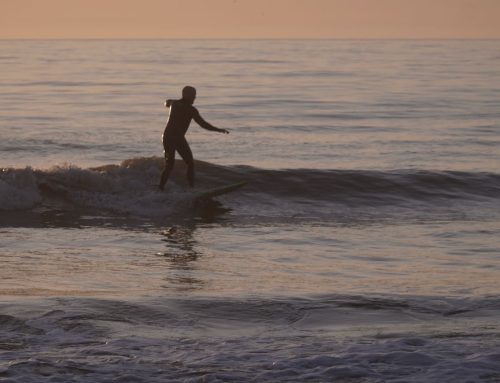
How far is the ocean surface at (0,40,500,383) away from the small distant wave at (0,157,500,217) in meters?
0.05

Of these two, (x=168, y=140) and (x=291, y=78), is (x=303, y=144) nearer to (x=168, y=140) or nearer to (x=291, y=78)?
(x=168, y=140)

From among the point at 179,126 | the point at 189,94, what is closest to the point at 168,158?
the point at 179,126

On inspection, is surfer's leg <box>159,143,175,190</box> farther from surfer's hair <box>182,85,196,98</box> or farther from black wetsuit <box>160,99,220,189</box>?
surfer's hair <box>182,85,196,98</box>

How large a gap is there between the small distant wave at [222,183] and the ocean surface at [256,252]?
46mm

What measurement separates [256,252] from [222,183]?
296 inches

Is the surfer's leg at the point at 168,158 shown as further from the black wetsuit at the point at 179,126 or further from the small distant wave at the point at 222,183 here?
the small distant wave at the point at 222,183

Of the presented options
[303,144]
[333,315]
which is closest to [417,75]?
[303,144]

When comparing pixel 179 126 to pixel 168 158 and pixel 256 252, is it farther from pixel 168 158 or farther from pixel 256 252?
pixel 256 252

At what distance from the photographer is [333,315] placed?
33.3ft

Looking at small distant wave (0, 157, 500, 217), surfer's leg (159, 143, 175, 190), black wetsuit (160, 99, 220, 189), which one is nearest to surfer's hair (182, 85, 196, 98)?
black wetsuit (160, 99, 220, 189)

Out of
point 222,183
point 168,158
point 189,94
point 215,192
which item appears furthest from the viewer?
point 222,183

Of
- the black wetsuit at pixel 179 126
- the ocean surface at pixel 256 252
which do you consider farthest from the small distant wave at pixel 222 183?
the black wetsuit at pixel 179 126

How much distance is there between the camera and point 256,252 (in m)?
14.0

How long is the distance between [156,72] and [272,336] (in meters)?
58.3
